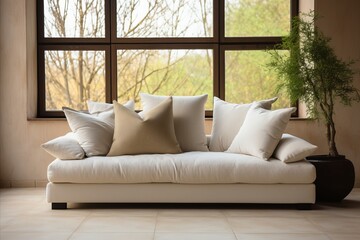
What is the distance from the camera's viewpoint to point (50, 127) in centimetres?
627

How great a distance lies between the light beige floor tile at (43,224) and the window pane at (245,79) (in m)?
2.62

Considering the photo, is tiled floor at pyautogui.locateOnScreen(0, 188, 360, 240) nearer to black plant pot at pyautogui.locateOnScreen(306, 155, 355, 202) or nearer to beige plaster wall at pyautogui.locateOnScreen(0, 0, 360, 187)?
black plant pot at pyautogui.locateOnScreen(306, 155, 355, 202)

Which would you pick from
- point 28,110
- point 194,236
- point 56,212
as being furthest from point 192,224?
point 28,110

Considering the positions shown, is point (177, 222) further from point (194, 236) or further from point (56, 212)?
point (56, 212)

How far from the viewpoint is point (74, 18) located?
6.54 metres

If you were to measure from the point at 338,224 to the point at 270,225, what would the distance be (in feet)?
1.71

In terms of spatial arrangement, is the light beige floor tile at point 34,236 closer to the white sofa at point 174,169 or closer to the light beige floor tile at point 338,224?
the white sofa at point 174,169

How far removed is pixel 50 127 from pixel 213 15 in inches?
85.5

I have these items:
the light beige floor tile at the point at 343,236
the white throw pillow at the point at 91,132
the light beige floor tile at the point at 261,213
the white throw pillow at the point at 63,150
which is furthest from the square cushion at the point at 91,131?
the light beige floor tile at the point at 343,236

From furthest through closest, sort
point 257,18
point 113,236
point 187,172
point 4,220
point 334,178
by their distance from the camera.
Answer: point 257,18 → point 334,178 → point 187,172 → point 4,220 → point 113,236

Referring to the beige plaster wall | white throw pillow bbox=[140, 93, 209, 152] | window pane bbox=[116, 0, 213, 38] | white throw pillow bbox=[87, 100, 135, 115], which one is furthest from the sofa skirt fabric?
window pane bbox=[116, 0, 213, 38]

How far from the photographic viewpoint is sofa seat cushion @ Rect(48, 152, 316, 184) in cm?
491

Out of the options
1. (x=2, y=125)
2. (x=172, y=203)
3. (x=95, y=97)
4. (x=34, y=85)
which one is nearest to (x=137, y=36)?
(x=95, y=97)

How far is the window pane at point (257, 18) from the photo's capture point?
6488 mm
